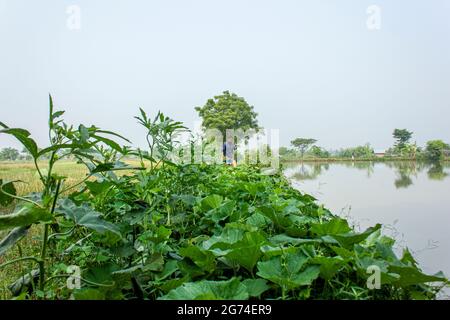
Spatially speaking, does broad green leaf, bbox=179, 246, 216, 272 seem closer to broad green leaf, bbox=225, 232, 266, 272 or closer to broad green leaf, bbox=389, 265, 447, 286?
broad green leaf, bbox=225, 232, 266, 272

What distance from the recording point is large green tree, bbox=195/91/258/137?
1812 cm

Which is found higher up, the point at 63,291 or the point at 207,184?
the point at 207,184

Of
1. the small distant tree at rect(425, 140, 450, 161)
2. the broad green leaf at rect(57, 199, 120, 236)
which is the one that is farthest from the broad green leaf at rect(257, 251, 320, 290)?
the small distant tree at rect(425, 140, 450, 161)

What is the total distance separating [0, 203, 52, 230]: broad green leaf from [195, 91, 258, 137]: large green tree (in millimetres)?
17262

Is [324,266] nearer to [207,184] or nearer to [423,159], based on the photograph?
[207,184]

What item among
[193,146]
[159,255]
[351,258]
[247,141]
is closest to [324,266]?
[351,258]

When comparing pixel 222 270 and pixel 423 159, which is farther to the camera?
pixel 423 159

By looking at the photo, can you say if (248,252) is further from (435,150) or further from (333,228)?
(435,150)

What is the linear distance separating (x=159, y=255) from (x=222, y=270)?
0.47 ft

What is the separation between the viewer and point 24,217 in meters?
0.52

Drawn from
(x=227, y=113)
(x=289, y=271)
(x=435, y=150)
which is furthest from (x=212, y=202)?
(x=227, y=113)

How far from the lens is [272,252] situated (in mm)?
669

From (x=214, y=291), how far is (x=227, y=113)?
60.4ft
